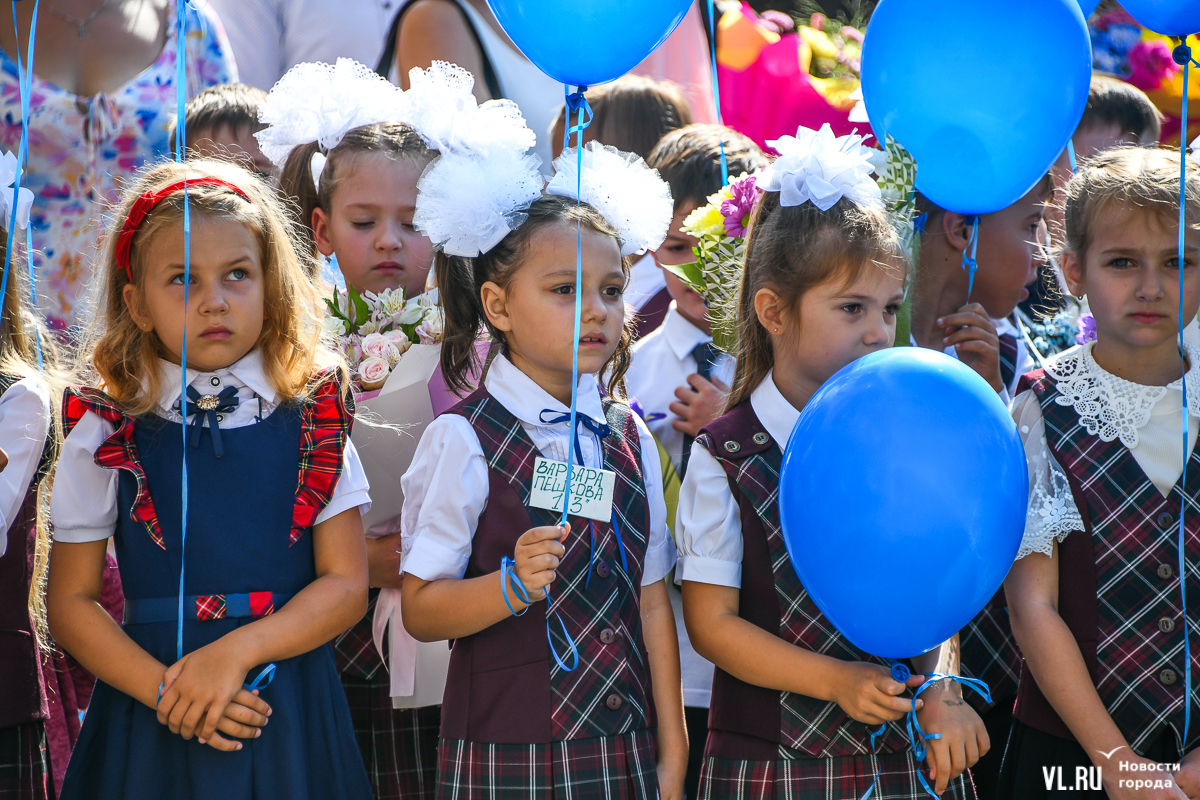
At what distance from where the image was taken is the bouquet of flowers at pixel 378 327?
2.70m

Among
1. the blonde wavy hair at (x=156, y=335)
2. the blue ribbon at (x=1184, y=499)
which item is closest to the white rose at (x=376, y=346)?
the blonde wavy hair at (x=156, y=335)

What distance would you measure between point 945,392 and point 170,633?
4.83 ft

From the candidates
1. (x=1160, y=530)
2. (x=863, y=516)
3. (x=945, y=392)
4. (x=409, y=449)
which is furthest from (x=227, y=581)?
(x=1160, y=530)

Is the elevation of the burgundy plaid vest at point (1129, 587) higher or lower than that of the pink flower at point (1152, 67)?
lower

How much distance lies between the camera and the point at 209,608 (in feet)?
6.88

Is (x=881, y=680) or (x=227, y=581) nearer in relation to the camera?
(x=881, y=680)

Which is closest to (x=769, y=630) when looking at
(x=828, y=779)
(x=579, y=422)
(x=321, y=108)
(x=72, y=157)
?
(x=828, y=779)

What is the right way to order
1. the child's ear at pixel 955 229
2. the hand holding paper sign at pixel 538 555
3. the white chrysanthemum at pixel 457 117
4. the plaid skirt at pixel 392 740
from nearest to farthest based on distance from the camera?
the hand holding paper sign at pixel 538 555 < the white chrysanthemum at pixel 457 117 < the plaid skirt at pixel 392 740 < the child's ear at pixel 955 229

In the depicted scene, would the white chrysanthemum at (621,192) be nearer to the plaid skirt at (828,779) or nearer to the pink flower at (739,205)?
the pink flower at (739,205)

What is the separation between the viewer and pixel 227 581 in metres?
2.12

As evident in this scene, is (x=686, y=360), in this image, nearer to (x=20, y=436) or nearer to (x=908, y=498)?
(x=908, y=498)

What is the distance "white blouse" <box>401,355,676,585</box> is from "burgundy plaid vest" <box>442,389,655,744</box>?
1.0 inches

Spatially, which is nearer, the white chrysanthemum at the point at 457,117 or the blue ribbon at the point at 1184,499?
the blue ribbon at the point at 1184,499

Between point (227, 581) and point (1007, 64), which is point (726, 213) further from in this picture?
point (227, 581)
